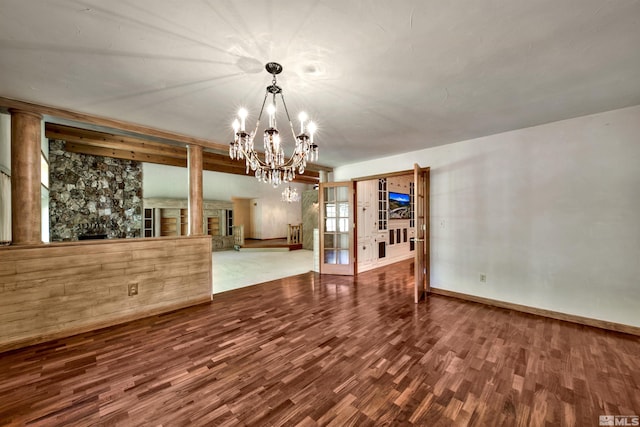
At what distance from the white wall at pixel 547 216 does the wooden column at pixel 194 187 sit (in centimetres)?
388

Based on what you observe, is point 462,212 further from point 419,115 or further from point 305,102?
point 305,102

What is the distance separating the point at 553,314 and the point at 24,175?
20.7 feet

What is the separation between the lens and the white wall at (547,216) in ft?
8.75

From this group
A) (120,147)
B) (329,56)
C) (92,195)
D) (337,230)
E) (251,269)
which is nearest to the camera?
(329,56)

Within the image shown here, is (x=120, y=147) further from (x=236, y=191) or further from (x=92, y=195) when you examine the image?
(x=236, y=191)

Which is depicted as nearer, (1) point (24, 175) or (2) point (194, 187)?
(1) point (24, 175)

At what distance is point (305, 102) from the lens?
2420 mm

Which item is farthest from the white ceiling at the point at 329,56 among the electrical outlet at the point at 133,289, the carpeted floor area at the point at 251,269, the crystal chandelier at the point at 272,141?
the carpeted floor area at the point at 251,269

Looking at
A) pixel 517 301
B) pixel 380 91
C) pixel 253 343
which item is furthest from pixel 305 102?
pixel 517 301

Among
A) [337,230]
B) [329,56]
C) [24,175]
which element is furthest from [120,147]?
[329,56]

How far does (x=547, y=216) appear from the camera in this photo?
10.1ft

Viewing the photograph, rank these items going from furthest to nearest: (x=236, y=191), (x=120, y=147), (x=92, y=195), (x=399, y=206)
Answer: (x=236, y=191) < (x=399, y=206) < (x=92, y=195) < (x=120, y=147)

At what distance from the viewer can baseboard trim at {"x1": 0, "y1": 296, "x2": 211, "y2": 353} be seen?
2.42 m

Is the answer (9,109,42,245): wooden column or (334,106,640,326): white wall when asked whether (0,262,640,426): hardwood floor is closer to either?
(334,106,640,326): white wall
